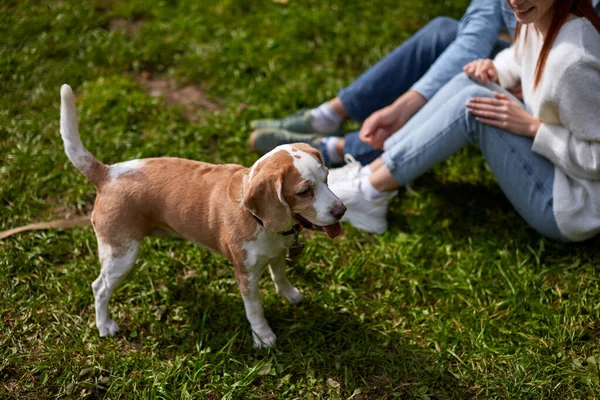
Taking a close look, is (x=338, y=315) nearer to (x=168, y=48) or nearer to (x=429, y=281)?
(x=429, y=281)

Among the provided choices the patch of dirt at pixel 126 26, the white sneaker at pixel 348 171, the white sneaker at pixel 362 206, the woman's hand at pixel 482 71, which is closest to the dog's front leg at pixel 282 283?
the white sneaker at pixel 362 206

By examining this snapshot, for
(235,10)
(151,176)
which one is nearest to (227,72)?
(235,10)

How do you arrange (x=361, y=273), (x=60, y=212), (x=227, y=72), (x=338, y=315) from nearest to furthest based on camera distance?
(x=338, y=315) → (x=361, y=273) → (x=60, y=212) → (x=227, y=72)

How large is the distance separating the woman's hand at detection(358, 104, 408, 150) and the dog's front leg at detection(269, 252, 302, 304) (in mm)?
1265

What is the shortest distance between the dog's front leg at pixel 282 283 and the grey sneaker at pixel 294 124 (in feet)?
5.21

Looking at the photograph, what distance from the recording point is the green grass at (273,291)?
3.05 m

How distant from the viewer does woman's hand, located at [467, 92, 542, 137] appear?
332 centimetres

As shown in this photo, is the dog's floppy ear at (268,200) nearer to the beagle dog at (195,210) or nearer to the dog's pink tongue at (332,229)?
the beagle dog at (195,210)

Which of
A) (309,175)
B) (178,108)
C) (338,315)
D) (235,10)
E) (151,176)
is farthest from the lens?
(235,10)

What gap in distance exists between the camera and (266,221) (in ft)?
8.69

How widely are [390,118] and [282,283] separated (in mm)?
1484

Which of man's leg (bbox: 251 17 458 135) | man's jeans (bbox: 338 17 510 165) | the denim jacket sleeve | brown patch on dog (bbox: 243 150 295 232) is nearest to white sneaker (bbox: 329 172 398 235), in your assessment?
man's jeans (bbox: 338 17 510 165)

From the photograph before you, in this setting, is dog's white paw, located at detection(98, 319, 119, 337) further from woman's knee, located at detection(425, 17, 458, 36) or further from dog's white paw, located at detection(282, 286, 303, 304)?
woman's knee, located at detection(425, 17, 458, 36)

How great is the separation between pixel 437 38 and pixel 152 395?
3343 millimetres
